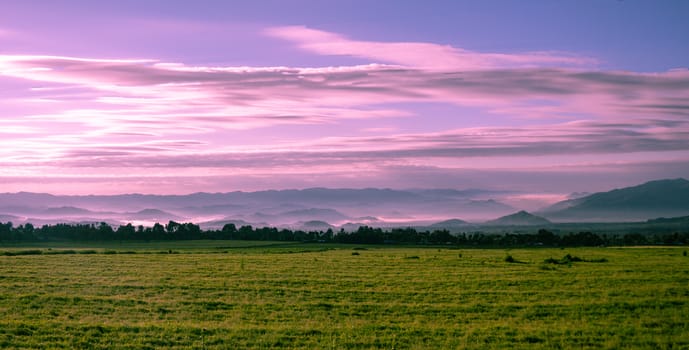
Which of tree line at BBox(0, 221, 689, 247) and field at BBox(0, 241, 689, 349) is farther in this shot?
tree line at BBox(0, 221, 689, 247)

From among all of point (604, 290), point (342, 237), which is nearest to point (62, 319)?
point (604, 290)

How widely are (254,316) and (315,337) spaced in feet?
13.7

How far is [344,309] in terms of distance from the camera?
2578cm

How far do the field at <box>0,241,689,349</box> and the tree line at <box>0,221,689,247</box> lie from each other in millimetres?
79935

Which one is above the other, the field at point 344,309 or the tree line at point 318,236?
the tree line at point 318,236

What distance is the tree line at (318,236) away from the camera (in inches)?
4619

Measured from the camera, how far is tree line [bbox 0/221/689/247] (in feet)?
385

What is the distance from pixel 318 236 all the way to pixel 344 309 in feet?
348

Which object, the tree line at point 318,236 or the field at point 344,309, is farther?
the tree line at point 318,236

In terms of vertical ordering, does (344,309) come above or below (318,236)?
below

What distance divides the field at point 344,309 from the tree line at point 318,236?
79.9 meters

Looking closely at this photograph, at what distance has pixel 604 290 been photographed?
31000 mm

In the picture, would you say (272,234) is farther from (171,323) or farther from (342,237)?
(171,323)

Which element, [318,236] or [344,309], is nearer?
[344,309]
